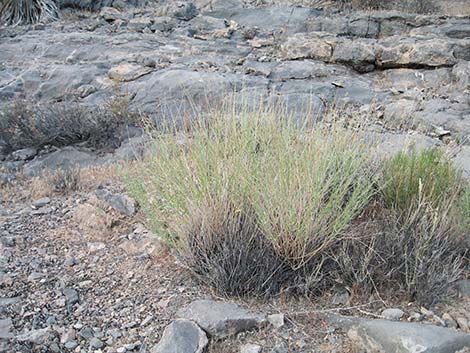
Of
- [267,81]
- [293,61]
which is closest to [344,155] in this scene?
[267,81]

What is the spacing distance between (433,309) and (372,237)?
54cm

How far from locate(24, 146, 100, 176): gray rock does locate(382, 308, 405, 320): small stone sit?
4477 millimetres

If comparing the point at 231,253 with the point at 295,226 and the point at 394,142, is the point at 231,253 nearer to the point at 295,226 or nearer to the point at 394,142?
the point at 295,226

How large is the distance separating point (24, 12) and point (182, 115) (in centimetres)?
723

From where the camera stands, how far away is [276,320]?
9.46 ft

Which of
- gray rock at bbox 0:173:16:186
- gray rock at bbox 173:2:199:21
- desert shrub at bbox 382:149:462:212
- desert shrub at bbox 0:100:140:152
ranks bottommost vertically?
gray rock at bbox 0:173:16:186

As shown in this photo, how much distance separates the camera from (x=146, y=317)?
2.99m

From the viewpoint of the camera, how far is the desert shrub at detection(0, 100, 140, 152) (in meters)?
6.86

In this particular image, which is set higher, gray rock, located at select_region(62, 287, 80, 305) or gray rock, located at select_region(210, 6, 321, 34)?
gray rock, located at select_region(210, 6, 321, 34)

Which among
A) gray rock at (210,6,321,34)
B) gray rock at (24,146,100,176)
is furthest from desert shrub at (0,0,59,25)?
gray rock at (24,146,100,176)

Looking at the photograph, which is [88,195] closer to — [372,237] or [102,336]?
[102,336]

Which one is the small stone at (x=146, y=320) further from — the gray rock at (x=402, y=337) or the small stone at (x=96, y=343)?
the gray rock at (x=402, y=337)

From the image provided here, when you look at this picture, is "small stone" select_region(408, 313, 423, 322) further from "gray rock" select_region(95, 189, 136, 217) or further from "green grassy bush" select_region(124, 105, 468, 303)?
"gray rock" select_region(95, 189, 136, 217)

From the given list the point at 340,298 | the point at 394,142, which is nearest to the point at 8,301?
the point at 340,298
